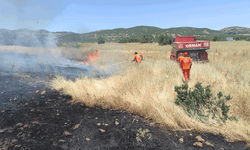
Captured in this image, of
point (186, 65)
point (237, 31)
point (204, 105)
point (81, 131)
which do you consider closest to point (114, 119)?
point (81, 131)

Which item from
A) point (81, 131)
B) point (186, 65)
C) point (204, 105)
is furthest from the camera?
point (186, 65)

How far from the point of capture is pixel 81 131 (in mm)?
4008

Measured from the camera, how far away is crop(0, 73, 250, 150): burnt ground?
3.40 metres

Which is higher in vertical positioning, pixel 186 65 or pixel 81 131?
pixel 186 65

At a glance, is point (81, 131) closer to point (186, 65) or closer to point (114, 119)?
point (114, 119)

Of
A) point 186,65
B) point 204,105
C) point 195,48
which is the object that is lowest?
point 204,105

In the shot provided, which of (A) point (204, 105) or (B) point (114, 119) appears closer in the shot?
(A) point (204, 105)

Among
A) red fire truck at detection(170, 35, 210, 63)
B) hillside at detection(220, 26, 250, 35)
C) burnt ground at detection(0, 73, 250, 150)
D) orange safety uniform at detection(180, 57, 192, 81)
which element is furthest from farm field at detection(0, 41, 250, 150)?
hillside at detection(220, 26, 250, 35)

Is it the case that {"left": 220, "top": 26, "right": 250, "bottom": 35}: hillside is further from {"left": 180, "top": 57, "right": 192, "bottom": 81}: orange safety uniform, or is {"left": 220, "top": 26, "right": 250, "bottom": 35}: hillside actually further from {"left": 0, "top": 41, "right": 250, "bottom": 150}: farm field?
{"left": 0, "top": 41, "right": 250, "bottom": 150}: farm field

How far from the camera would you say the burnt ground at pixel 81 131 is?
340 cm

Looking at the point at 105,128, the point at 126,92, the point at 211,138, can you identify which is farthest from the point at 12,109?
the point at 211,138

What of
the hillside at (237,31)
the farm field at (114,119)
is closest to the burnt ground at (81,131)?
the farm field at (114,119)

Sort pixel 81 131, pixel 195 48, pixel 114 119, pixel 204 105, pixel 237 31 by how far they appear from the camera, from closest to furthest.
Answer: pixel 81 131
pixel 204 105
pixel 114 119
pixel 195 48
pixel 237 31

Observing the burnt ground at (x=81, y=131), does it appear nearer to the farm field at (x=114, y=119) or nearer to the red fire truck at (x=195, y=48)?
the farm field at (x=114, y=119)
